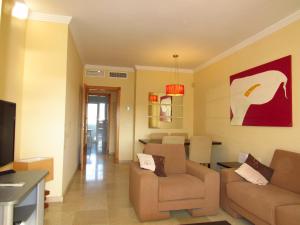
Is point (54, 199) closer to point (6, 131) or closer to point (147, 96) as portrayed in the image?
point (6, 131)

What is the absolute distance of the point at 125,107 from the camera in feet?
20.9

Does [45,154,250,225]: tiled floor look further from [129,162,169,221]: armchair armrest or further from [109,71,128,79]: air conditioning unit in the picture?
[109,71,128,79]: air conditioning unit

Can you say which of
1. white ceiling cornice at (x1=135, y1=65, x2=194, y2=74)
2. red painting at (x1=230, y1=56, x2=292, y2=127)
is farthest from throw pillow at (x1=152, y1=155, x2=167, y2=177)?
white ceiling cornice at (x1=135, y1=65, x2=194, y2=74)

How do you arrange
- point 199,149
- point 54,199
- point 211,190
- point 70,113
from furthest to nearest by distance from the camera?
1. point 199,149
2. point 70,113
3. point 54,199
4. point 211,190

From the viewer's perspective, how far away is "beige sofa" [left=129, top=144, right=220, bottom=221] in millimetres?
2553

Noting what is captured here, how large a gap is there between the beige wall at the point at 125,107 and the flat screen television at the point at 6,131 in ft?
12.9

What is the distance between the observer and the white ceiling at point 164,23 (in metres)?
2.84

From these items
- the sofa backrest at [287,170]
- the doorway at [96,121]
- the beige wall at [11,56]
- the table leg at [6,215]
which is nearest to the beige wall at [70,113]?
the beige wall at [11,56]

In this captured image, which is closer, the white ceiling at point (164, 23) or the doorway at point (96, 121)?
the white ceiling at point (164, 23)

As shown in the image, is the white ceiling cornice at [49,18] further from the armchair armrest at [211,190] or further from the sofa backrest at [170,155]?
the armchair armrest at [211,190]

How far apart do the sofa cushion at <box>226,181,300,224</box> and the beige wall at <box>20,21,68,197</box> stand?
8.03ft

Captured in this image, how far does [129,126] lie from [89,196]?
3.10 m

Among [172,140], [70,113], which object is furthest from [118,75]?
[172,140]

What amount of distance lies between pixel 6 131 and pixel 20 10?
163 cm
